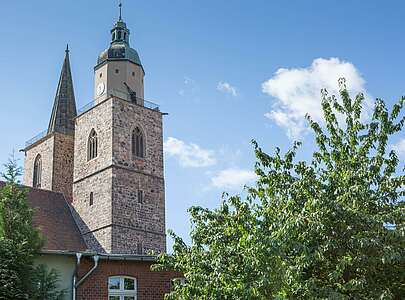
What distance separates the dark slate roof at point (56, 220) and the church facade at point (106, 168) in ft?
0.19

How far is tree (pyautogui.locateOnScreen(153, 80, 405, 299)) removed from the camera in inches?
454

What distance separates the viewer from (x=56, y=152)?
40875mm

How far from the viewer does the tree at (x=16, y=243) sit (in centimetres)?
1609

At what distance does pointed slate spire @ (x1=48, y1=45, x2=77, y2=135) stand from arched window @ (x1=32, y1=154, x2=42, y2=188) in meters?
2.02

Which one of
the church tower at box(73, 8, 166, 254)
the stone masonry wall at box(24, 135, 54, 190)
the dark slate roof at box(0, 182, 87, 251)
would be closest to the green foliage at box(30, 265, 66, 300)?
the dark slate roof at box(0, 182, 87, 251)

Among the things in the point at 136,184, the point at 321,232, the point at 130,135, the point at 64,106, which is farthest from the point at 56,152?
the point at 321,232

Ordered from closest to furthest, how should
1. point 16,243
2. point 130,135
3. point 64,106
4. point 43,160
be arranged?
1. point 16,243
2. point 130,135
3. point 43,160
4. point 64,106

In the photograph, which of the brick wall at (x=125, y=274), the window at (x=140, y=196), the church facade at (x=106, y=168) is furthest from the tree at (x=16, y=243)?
the window at (x=140, y=196)

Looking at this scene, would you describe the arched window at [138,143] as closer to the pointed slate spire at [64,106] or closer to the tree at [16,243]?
the pointed slate spire at [64,106]

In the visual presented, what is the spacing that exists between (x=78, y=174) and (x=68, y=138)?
4329mm

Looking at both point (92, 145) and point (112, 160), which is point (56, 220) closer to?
point (112, 160)

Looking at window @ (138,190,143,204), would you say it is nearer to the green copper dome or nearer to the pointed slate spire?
the pointed slate spire

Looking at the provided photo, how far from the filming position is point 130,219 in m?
35.5

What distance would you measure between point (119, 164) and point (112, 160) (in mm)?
498
